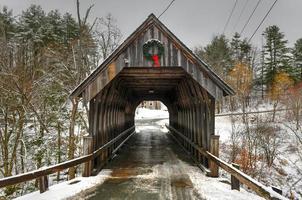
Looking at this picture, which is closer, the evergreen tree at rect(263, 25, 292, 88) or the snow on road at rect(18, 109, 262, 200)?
the snow on road at rect(18, 109, 262, 200)

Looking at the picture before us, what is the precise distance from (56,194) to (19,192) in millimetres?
7747

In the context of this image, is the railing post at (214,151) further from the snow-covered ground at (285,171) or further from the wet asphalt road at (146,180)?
the snow-covered ground at (285,171)

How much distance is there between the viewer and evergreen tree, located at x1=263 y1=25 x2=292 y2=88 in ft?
125

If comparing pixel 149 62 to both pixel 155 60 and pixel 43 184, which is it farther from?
pixel 43 184

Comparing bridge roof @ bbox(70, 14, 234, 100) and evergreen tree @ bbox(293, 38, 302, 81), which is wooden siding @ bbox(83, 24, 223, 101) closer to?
bridge roof @ bbox(70, 14, 234, 100)

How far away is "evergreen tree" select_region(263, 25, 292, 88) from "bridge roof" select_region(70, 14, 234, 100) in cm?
3519

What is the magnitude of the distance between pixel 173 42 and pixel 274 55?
38061 mm

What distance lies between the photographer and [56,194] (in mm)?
5254

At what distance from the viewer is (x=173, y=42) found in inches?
281

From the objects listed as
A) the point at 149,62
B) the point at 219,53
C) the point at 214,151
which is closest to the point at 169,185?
the point at 214,151

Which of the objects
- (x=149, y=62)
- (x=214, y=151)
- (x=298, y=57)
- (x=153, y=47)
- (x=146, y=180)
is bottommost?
(x=146, y=180)

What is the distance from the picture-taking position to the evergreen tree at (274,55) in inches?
1495

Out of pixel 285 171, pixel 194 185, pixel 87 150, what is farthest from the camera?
pixel 285 171

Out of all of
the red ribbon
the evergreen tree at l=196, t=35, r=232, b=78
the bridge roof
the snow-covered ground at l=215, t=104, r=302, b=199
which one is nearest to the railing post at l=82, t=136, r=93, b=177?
the bridge roof
